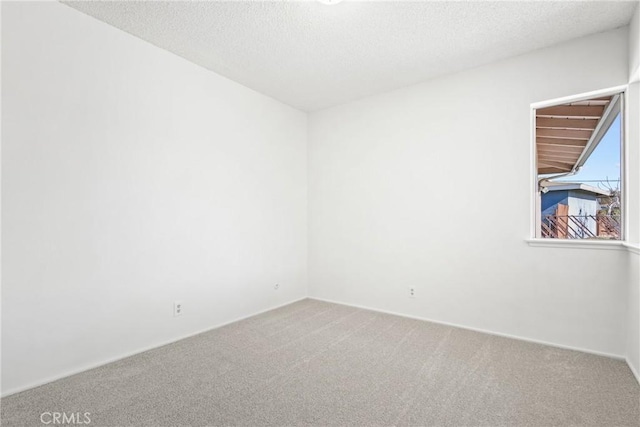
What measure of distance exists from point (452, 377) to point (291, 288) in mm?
2387

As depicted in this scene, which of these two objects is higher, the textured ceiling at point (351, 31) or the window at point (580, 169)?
the textured ceiling at point (351, 31)

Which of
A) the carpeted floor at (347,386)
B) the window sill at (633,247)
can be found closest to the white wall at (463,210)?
the window sill at (633,247)

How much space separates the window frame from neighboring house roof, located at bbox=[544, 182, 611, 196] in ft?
0.35

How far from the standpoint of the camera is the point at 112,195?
2.49 meters

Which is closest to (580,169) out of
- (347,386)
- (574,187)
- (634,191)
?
(574,187)

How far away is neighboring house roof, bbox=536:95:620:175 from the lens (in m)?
2.75

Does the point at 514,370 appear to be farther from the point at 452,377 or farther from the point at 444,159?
the point at 444,159

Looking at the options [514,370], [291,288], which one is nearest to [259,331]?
[291,288]

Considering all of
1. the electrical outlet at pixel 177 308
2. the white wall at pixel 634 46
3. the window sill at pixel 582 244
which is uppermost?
the white wall at pixel 634 46

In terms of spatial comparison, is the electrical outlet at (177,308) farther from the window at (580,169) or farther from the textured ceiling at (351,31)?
the window at (580,169)

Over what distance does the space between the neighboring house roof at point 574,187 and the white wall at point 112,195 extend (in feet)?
9.66

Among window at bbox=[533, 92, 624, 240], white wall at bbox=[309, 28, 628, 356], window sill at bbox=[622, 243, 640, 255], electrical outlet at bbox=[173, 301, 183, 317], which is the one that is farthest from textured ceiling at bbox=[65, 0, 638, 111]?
electrical outlet at bbox=[173, 301, 183, 317]

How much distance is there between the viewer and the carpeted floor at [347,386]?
1.76 meters

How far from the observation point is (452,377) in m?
2.18
